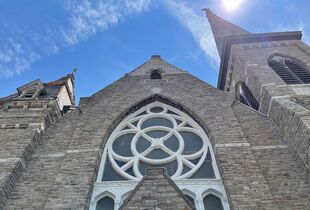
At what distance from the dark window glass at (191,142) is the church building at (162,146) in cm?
3

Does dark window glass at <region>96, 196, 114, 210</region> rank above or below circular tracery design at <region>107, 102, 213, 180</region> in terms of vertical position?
below

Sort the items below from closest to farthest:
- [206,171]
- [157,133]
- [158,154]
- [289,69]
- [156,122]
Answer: [206,171] → [158,154] → [157,133] → [156,122] → [289,69]

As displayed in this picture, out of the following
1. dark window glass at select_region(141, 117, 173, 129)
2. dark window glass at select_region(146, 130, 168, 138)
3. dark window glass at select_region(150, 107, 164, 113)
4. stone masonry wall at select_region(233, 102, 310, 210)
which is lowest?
stone masonry wall at select_region(233, 102, 310, 210)

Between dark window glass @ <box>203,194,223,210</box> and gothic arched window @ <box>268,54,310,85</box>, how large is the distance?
6.23 metres

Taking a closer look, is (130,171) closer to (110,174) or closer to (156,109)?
(110,174)

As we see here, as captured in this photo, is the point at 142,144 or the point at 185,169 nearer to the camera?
the point at 185,169

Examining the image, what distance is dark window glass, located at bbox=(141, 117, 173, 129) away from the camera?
10648mm

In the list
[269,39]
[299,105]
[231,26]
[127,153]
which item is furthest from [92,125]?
[231,26]

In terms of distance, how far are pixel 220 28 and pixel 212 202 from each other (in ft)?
58.0

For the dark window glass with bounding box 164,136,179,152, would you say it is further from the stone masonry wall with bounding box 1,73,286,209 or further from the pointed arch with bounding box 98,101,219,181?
the stone masonry wall with bounding box 1,73,286,209

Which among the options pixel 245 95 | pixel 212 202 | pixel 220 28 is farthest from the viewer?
pixel 220 28

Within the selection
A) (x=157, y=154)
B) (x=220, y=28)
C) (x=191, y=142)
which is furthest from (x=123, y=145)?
(x=220, y=28)

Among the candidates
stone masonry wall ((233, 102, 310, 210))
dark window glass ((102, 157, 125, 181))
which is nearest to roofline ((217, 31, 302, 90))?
stone masonry wall ((233, 102, 310, 210))

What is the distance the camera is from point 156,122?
1079 centimetres
